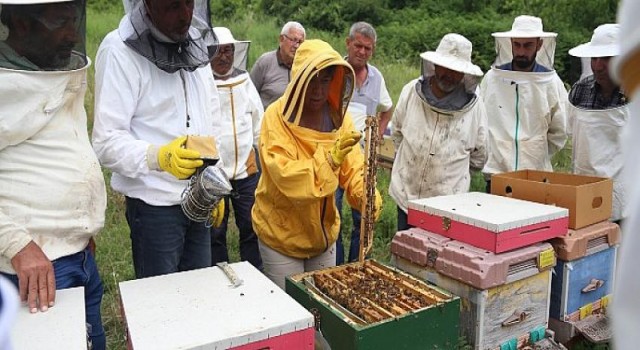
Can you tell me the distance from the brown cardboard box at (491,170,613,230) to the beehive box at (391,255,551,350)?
0.42m

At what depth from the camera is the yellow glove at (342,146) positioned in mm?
2357

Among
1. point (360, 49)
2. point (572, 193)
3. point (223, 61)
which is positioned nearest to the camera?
point (572, 193)

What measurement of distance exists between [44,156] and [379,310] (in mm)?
1231

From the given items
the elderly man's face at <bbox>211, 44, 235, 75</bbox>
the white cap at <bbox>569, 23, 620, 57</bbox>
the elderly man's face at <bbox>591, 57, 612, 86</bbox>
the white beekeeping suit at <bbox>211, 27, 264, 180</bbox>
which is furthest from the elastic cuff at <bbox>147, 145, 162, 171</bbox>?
the elderly man's face at <bbox>591, 57, 612, 86</bbox>

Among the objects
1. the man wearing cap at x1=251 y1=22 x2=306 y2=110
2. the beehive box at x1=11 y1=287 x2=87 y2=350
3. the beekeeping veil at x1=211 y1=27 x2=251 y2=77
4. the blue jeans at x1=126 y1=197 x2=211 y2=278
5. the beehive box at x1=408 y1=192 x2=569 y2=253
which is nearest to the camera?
the beehive box at x1=11 y1=287 x2=87 y2=350

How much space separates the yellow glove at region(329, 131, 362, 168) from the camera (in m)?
2.36

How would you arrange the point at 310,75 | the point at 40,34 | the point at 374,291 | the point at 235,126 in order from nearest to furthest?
the point at 40,34 < the point at 374,291 < the point at 310,75 < the point at 235,126

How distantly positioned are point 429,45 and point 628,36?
18.1 meters

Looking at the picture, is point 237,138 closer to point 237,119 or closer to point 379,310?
point 237,119

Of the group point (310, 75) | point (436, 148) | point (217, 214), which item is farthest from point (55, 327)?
point (436, 148)

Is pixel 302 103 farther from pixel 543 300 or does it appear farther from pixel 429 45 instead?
pixel 429 45

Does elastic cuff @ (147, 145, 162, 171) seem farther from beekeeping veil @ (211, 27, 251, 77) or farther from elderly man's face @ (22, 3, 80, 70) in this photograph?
beekeeping veil @ (211, 27, 251, 77)

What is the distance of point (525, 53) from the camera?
3850mm

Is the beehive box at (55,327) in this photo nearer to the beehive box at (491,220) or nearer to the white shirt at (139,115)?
the white shirt at (139,115)
